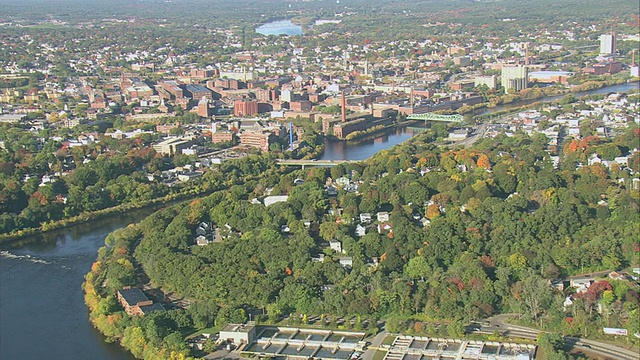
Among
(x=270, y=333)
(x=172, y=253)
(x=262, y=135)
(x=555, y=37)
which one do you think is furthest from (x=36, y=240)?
(x=555, y=37)

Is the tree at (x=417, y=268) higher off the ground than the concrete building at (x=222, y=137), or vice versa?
the tree at (x=417, y=268)

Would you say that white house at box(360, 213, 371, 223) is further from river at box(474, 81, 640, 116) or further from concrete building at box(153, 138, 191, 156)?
river at box(474, 81, 640, 116)

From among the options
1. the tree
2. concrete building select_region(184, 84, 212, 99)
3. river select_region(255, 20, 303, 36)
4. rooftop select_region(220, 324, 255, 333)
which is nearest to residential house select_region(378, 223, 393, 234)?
the tree

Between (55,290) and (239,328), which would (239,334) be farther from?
(55,290)

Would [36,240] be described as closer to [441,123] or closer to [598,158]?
[598,158]

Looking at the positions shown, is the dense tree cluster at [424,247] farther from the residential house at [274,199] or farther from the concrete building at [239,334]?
the concrete building at [239,334]

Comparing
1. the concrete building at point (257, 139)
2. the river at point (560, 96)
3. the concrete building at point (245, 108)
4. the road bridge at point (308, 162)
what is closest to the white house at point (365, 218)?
the road bridge at point (308, 162)

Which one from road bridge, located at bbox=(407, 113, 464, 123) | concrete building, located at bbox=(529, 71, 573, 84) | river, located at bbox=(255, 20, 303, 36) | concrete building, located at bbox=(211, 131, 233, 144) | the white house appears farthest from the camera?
river, located at bbox=(255, 20, 303, 36)
